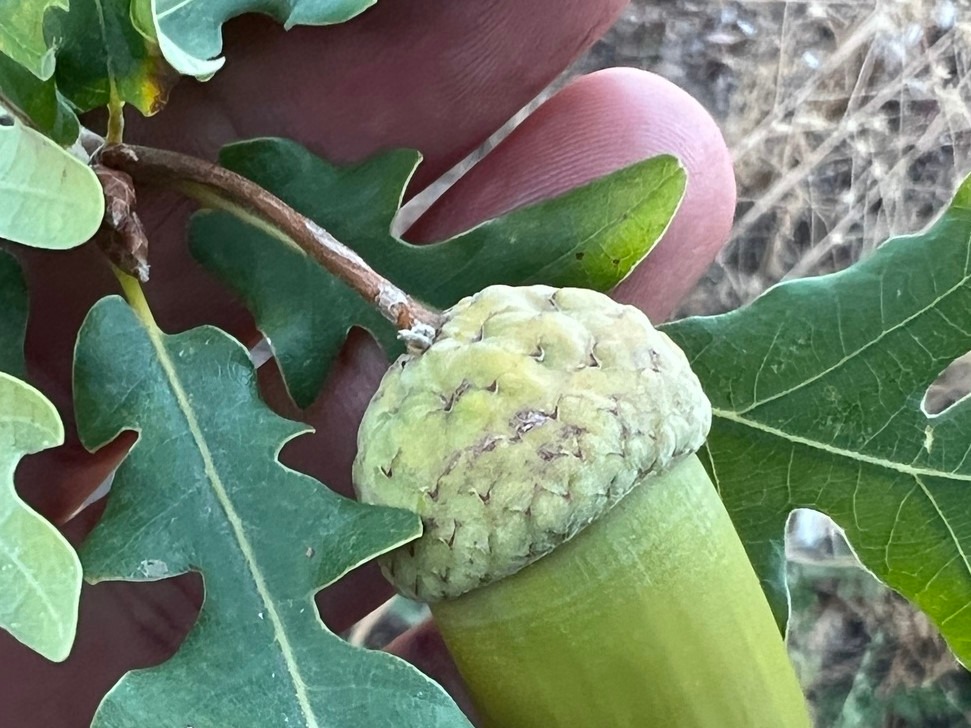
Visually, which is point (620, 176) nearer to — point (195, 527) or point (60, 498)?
point (195, 527)

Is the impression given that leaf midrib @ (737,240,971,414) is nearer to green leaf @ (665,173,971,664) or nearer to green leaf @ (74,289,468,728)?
green leaf @ (665,173,971,664)

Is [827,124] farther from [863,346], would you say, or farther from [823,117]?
[863,346]

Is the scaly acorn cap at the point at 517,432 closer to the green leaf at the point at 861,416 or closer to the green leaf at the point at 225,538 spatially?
the green leaf at the point at 225,538

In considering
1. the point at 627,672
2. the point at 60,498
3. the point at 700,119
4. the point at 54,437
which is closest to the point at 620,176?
the point at 700,119

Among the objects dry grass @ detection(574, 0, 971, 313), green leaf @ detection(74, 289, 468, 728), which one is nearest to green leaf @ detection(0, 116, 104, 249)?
green leaf @ detection(74, 289, 468, 728)

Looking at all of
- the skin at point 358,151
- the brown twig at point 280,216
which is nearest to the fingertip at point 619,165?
the skin at point 358,151
